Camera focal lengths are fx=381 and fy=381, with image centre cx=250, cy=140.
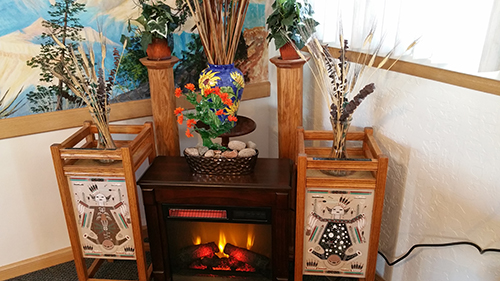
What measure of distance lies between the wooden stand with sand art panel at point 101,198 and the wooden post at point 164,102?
0.10 meters

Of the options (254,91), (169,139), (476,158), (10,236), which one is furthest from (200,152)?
(10,236)

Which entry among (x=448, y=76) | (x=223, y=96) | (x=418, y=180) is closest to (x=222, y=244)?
(x=223, y=96)

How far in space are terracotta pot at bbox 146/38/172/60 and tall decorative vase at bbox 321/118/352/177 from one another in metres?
0.83

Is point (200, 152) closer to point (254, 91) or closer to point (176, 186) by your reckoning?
point (176, 186)

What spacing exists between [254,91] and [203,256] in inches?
40.3

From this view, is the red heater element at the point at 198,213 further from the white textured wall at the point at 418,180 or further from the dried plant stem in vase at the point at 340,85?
the white textured wall at the point at 418,180

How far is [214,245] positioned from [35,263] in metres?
1.02

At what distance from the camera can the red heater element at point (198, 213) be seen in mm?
1568

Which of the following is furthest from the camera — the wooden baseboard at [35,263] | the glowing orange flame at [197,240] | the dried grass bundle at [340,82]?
the wooden baseboard at [35,263]

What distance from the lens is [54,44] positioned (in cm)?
176

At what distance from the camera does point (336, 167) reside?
1.39m

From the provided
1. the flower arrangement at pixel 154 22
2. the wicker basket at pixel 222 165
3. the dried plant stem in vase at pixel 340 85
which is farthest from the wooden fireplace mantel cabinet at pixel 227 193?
the flower arrangement at pixel 154 22

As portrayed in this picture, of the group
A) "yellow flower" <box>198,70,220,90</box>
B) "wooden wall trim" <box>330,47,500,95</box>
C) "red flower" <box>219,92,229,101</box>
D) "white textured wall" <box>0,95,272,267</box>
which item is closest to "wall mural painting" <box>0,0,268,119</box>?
"white textured wall" <box>0,95,272,267</box>

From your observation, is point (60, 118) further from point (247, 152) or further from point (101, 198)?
point (247, 152)
